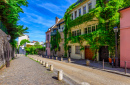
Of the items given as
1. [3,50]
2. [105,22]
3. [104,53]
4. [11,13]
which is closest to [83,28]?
[105,22]

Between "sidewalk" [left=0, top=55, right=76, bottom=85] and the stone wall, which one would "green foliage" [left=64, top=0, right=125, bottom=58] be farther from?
the stone wall

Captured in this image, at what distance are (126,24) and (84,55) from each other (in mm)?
10788

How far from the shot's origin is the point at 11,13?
13.3 meters

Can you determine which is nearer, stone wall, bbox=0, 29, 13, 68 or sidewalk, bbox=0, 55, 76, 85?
sidewalk, bbox=0, 55, 76, 85

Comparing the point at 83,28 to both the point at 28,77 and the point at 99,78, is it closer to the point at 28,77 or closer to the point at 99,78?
the point at 99,78

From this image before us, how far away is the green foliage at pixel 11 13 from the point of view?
11.3m

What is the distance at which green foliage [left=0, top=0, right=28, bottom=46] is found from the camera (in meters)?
11.3

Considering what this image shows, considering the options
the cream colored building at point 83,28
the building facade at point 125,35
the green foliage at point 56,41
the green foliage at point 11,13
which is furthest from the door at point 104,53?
the green foliage at point 56,41

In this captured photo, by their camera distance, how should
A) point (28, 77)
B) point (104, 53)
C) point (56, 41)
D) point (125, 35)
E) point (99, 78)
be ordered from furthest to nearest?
point (56, 41) < point (104, 53) < point (125, 35) < point (99, 78) < point (28, 77)

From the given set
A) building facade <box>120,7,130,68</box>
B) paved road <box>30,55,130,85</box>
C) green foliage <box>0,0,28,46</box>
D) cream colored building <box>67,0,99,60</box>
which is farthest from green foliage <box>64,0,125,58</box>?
green foliage <box>0,0,28,46</box>

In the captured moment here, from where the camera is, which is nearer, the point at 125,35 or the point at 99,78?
the point at 99,78

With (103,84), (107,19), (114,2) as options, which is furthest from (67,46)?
(103,84)

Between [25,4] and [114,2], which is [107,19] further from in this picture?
[25,4]

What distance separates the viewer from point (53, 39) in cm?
3400
